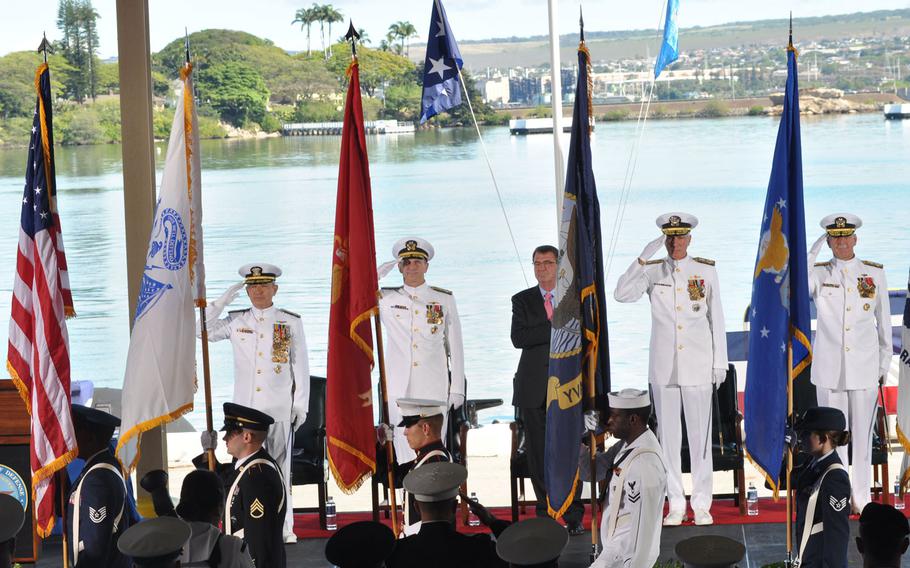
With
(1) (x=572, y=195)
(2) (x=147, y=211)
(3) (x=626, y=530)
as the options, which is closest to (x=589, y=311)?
(1) (x=572, y=195)

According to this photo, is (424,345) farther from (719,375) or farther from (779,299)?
(779,299)

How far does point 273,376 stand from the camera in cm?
623

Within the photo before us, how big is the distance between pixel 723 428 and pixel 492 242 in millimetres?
17195

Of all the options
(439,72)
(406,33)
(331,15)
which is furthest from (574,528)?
(331,15)

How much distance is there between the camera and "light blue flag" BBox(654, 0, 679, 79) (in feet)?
21.9

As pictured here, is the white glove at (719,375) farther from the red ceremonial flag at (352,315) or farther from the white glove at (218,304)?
the white glove at (218,304)

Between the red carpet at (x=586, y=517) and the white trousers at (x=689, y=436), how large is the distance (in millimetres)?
136

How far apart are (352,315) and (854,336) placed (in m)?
2.45

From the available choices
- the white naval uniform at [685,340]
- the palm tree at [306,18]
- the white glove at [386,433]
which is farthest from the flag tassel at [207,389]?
the palm tree at [306,18]

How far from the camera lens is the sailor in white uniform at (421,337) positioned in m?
6.40

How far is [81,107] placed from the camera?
22125 mm

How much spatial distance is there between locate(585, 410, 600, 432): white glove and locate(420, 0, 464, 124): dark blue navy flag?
6.44 feet

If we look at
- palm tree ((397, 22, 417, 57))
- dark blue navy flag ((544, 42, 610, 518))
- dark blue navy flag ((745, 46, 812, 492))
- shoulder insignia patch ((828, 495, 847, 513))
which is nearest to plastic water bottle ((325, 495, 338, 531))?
dark blue navy flag ((544, 42, 610, 518))

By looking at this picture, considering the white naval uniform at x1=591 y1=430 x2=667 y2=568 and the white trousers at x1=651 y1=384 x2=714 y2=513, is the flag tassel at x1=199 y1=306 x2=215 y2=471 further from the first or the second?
the white trousers at x1=651 y1=384 x2=714 y2=513
